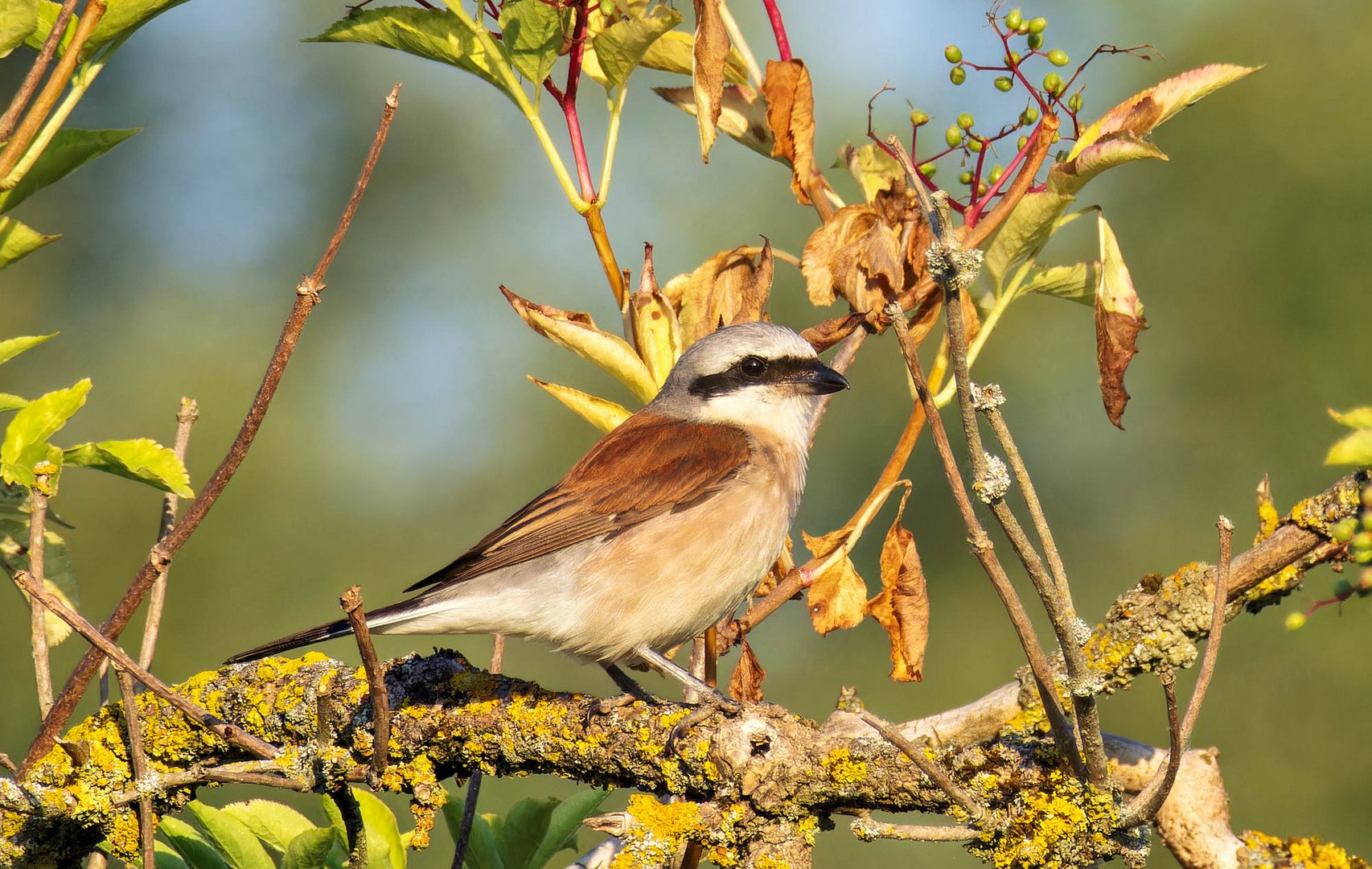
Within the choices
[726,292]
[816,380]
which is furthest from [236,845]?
[816,380]

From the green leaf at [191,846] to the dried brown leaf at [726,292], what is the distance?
132cm

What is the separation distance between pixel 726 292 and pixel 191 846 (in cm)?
147

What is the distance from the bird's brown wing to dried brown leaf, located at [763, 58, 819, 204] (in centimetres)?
93

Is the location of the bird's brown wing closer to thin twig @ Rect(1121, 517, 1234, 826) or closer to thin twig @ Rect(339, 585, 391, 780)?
thin twig @ Rect(339, 585, 391, 780)

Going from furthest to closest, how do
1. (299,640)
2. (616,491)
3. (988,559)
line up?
(616,491), (299,640), (988,559)

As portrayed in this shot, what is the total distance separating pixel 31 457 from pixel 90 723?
613mm

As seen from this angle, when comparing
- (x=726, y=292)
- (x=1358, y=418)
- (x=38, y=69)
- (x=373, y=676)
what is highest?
(x=726, y=292)

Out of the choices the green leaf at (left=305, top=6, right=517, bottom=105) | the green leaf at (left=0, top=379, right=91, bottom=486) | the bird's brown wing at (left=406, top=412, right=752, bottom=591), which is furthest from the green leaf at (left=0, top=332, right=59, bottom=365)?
the bird's brown wing at (left=406, top=412, right=752, bottom=591)

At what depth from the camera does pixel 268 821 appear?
2129mm

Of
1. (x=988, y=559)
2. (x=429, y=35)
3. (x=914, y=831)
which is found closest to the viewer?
(x=988, y=559)

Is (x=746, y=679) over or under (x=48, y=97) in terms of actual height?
under

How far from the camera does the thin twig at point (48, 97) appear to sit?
1.90 meters

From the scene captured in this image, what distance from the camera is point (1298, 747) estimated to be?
22.6ft

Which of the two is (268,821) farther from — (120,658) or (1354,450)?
(1354,450)
